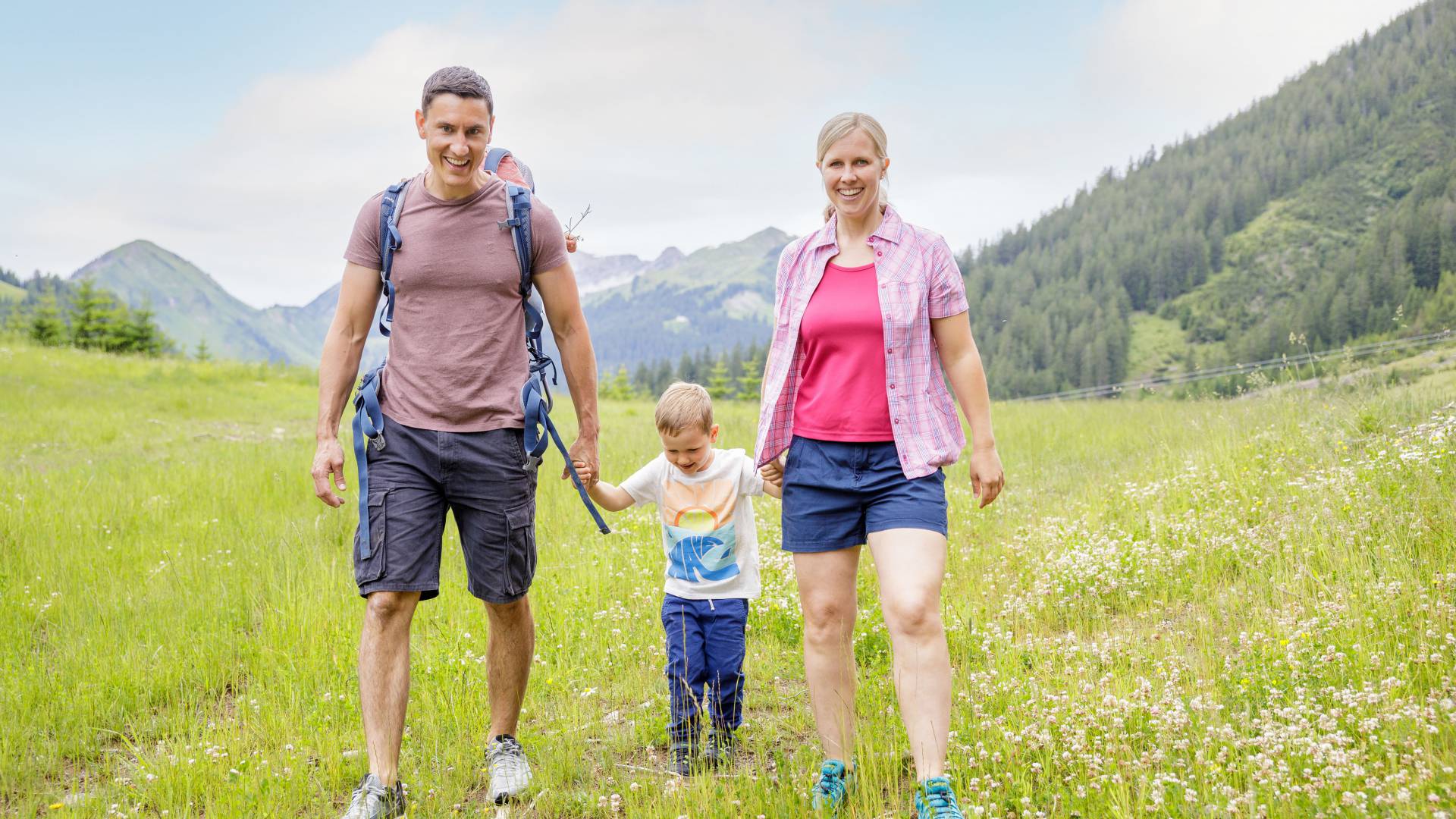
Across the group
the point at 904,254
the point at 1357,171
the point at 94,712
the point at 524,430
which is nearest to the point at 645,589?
the point at 524,430

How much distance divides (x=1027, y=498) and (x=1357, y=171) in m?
193

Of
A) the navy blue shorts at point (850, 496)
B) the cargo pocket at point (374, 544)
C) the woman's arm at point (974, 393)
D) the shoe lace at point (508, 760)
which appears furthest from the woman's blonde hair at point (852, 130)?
the shoe lace at point (508, 760)

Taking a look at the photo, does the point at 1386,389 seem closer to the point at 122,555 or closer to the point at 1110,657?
the point at 1110,657

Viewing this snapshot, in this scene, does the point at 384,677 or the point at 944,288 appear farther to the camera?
the point at 384,677

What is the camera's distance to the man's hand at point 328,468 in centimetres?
377

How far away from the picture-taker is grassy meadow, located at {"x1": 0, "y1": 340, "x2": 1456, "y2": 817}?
3.41m

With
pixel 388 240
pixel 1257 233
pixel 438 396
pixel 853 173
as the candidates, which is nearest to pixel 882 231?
pixel 853 173

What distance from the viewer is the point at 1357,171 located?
162m

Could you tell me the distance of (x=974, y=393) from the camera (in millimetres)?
3643

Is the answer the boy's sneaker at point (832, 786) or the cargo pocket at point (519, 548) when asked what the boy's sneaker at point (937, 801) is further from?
the cargo pocket at point (519, 548)

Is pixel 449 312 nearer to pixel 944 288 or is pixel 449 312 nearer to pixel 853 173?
pixel 853 173

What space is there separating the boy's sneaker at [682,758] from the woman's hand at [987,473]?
1.71 meters

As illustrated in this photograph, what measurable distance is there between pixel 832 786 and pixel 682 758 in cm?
83

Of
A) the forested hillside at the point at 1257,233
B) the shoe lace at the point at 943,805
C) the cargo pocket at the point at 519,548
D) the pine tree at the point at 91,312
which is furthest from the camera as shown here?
the forested hillside at the point at 1257,233
